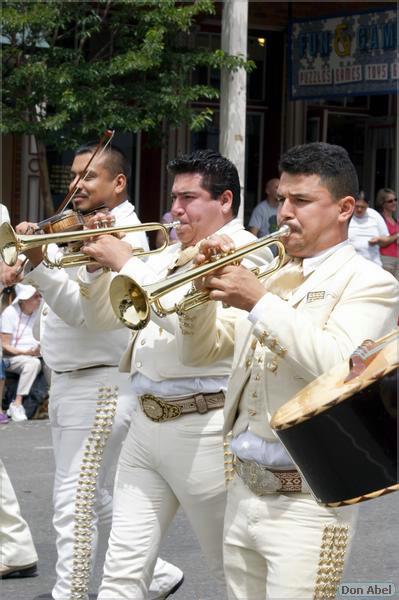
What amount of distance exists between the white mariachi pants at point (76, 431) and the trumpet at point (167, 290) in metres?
1.00

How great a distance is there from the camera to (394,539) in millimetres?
6082

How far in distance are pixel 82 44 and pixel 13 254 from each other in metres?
6.47

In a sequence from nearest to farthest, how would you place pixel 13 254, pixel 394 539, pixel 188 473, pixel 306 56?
pixel 188 473 → pixel 13 254 → pixel 394 539 → pixel 306 56

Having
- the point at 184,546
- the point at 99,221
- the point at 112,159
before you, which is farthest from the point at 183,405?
the point at 184,546

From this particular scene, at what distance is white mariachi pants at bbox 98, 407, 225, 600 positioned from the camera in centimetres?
404

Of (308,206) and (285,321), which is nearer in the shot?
(285,321)

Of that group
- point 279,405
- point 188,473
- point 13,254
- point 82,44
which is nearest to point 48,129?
point 82,44

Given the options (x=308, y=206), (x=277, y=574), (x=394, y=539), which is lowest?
(x=394, y=539)

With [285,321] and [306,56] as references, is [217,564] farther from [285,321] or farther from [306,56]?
[306,56]

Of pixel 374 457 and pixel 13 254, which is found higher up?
pixel 13 254

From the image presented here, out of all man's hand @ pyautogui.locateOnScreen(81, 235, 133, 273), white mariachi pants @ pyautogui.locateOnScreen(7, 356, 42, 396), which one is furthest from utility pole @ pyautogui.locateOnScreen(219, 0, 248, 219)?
man's hand @ pyautogui.locateOnScreen(81, 235, 133, 273)

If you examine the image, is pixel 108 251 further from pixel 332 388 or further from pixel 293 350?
pixel 332 388

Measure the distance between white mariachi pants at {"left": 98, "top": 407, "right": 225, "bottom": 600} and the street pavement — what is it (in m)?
1.06

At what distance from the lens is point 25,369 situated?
9.84m
